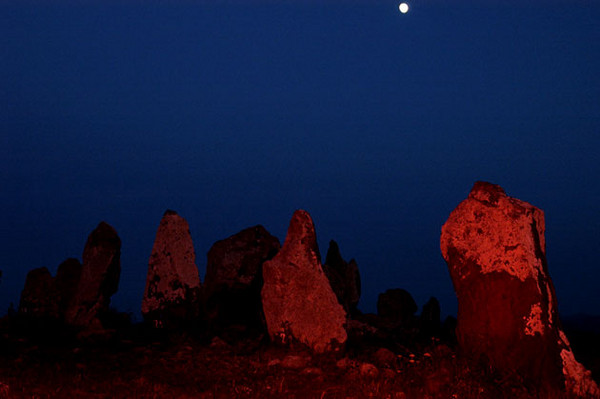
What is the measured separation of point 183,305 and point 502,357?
31.8 feet

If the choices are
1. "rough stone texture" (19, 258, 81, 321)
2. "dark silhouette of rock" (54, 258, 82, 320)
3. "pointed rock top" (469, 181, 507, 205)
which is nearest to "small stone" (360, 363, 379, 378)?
"pointed rock top" (469, 181, 507, 205)

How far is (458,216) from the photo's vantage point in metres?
14.3

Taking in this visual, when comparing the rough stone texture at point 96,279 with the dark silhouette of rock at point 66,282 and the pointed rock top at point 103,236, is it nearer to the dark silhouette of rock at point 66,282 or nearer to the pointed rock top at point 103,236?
the pointed rock top at point 103,236

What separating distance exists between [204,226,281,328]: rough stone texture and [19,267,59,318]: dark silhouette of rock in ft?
13.8

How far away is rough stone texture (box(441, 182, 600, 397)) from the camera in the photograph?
41.8 feet

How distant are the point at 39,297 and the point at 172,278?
155 inches

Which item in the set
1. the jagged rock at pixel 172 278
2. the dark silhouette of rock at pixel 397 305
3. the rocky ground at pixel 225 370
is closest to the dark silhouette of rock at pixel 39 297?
the rocky ground at pixel 225 370

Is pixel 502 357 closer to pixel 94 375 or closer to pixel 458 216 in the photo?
pixel 458 216

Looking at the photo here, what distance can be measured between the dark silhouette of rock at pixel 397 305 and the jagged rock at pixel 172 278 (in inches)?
338

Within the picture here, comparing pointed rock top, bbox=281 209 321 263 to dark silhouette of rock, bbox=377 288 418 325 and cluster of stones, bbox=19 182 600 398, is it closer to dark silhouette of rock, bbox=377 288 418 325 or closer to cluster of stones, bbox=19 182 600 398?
cluster of stones, bbox=19 182 600 398

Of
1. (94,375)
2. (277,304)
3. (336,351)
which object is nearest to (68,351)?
(94,375)

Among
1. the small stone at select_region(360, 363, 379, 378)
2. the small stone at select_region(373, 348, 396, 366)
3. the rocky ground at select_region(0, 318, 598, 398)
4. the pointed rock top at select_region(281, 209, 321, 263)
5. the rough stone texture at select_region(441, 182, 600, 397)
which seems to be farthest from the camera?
the pointed rock top at select_region(281, 209, 321, 263)

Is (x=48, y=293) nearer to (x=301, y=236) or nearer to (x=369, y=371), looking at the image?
(x=301, y=236)

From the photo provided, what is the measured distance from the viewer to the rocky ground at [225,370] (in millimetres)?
12289
